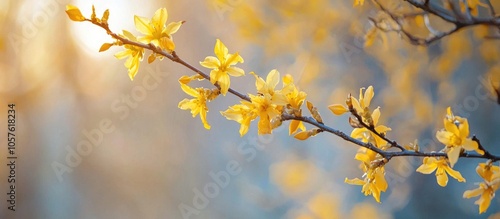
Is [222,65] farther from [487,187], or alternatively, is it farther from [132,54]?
[487,187]

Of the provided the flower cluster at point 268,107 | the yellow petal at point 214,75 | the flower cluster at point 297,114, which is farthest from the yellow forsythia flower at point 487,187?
the yellow petal at point 214,75

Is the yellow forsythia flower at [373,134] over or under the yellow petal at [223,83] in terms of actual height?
under

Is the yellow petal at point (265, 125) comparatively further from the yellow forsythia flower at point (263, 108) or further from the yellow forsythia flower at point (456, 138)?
the yellow forsythia flower at point (456, 138)

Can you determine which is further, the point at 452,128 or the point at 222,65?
the point at 222,65

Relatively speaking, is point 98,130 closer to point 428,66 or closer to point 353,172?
point 353,172

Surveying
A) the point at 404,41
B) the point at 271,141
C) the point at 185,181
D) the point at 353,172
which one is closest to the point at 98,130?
the point at 185,181

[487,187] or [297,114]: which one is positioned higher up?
[297,114]

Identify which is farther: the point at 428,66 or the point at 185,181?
the point at 185,181

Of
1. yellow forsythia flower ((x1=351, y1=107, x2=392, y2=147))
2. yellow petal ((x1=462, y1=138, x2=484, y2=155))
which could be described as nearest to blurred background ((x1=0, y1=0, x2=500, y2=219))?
yellow forsythia flower ((x1=351, y1=107, x2=392, y2=147))

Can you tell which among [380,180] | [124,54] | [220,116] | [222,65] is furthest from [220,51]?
[220,116]
